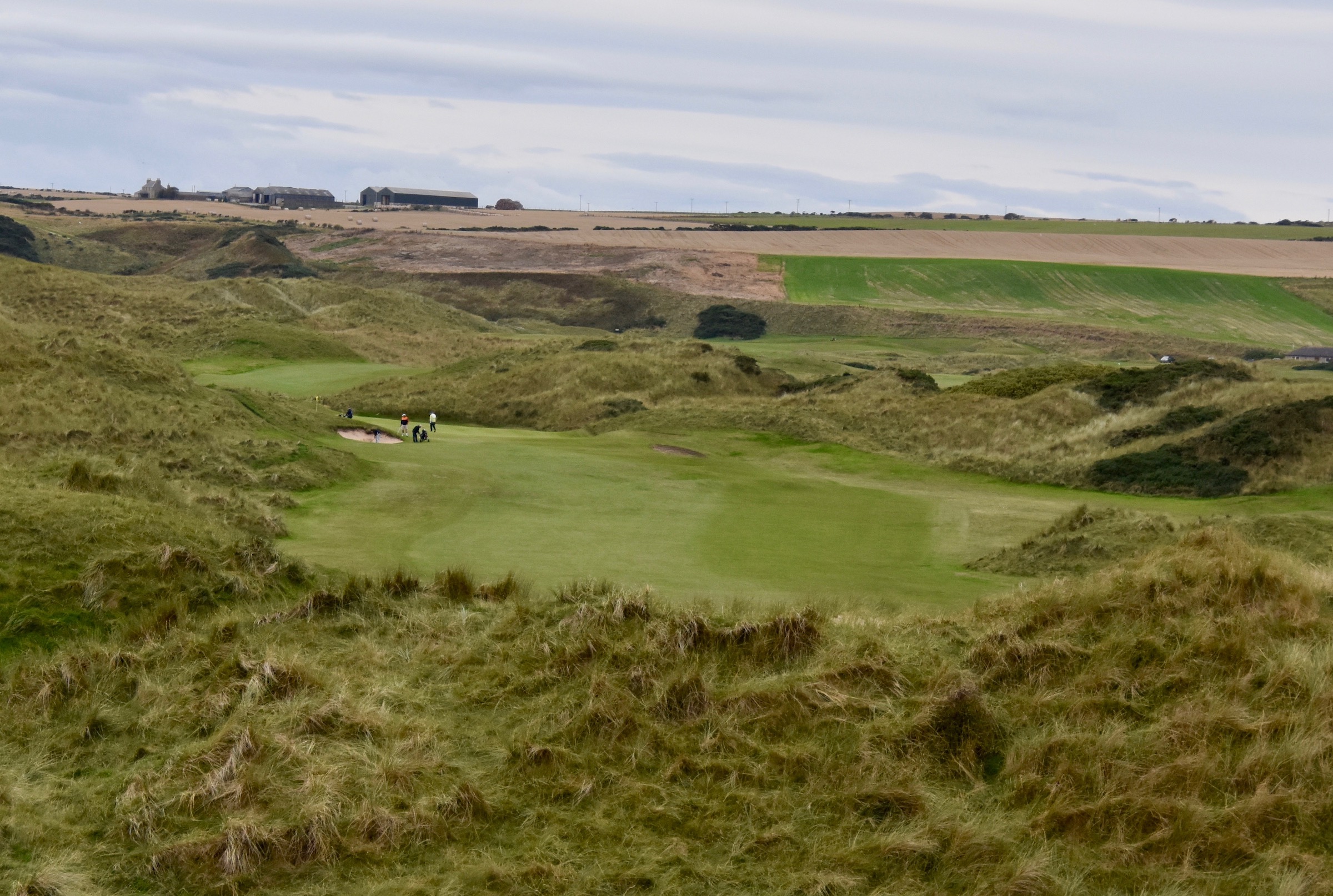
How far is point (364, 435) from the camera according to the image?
32594 mm

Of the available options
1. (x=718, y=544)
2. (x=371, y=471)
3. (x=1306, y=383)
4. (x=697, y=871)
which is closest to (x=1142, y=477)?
(x=1306, y=383)

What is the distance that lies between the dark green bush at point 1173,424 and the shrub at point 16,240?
87.0 m

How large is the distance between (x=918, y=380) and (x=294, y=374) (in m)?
25.4

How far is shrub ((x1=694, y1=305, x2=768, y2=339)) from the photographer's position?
288ft

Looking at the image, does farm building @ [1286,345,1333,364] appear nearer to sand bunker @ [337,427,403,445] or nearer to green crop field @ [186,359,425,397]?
green crop field @ [186,359,425,397]

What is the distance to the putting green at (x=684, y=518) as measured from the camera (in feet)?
55.1

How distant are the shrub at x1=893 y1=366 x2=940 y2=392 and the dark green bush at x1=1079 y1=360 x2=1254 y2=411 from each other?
21.3 feet

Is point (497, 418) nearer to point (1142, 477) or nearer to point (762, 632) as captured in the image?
point (1142, 477)

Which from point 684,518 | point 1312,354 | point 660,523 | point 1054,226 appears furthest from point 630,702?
point 1054,226

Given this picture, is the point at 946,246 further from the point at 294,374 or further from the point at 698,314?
the point at 294,374

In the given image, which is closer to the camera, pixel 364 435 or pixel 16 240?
pixel 364 435

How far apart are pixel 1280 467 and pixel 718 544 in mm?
15418

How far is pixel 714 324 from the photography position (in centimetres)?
8900

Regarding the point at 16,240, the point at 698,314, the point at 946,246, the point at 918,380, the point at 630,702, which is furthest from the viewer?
the point at 946,246
